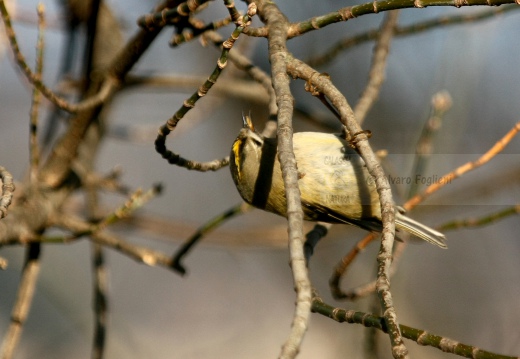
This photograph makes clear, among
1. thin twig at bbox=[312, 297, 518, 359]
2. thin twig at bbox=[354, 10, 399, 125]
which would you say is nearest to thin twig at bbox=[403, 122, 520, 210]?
thin twig at bbox=[354, 10, 399, 125]

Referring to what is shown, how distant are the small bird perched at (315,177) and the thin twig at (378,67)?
15 cm

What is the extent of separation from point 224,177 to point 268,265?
106cm

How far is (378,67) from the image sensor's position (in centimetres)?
240

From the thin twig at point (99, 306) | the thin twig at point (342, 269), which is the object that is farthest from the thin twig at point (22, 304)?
the thin twig at point (342, 269)

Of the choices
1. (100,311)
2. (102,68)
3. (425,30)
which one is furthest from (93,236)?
(425,30)

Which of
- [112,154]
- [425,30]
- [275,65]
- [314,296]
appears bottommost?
[314,296]

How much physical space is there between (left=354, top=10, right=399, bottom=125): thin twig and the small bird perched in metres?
0.15

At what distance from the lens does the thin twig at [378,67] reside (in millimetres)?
2258

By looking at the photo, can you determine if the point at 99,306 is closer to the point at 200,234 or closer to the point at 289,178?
the point at 200,234

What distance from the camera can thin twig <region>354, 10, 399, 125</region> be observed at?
7.41 feet

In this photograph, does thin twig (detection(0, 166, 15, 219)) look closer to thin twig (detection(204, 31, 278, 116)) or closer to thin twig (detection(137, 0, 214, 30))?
thin twig (detection(137, 0, 214, 30))

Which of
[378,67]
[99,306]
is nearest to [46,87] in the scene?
[99,306]

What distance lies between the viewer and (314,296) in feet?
4.13

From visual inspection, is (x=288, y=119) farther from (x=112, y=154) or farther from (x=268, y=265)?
(x=112, y=154)
